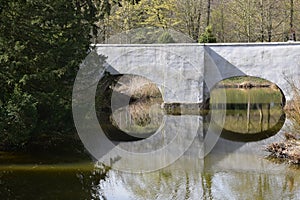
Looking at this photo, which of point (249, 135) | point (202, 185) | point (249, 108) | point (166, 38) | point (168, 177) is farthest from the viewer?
point (166, 38)

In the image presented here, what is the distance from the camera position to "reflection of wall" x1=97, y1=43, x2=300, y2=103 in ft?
52.5

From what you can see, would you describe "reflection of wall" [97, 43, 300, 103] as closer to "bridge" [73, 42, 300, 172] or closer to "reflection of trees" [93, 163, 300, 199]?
"bridge" [73, 42, 300, 172]

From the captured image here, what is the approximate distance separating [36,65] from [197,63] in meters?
8.06

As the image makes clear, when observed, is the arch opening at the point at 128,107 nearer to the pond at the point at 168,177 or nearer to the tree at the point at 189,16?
the pond at the point at 168,177

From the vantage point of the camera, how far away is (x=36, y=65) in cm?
963

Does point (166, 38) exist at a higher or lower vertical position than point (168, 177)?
higher

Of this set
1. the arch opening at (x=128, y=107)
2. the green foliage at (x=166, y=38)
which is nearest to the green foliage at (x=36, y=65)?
the arch opening at (x=128, y=107)

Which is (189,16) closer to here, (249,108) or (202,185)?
(249,108)

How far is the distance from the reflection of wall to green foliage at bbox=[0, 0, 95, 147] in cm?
666

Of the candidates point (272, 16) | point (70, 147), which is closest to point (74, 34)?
point (70, 147)

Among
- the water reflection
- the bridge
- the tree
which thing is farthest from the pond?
the tree

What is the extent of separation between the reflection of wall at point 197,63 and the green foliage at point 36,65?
6658 mm

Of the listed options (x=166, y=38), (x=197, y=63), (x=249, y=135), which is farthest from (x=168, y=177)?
(x=166, y=38)

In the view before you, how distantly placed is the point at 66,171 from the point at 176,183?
203 cm
